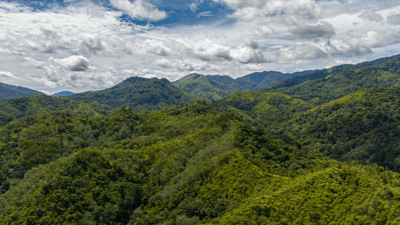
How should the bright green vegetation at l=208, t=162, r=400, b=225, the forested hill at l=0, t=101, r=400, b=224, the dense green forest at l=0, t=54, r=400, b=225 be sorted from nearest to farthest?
the bright green vegetation at l=208, t=162, r=400, b=225, the forested hill at l=0, t=101, r=400, b=224, the dense green forest at l=0, t=54, r=400, b=225

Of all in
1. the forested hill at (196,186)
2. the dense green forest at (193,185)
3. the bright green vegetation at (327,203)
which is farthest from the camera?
the dense green forest at (193,185)

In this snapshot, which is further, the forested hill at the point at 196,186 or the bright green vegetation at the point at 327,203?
the forested hill at the point at 196,186

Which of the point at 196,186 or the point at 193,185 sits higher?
the point at 196,186

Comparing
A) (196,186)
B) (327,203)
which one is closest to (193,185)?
(196,186)

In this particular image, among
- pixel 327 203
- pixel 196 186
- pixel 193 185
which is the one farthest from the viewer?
pixel 193 185

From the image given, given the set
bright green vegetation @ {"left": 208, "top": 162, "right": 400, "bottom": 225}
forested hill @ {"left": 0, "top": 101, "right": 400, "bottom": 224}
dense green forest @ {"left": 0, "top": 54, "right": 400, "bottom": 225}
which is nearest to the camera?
bright green vegetation @ {"left": 208, "top": 162, "right": 400, "bottom": 225}

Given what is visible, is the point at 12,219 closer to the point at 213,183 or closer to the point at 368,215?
the point at 213,183

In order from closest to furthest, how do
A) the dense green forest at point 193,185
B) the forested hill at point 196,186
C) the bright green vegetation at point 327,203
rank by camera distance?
the bright green vegetation at point 327,203
the forested hill at point 196,186
the dense green forest at point 193,185

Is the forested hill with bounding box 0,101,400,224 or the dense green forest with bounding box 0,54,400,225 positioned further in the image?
the dense green forest with bounding box 0,54,400,225

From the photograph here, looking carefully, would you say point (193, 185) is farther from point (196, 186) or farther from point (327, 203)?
point (327, 203)
